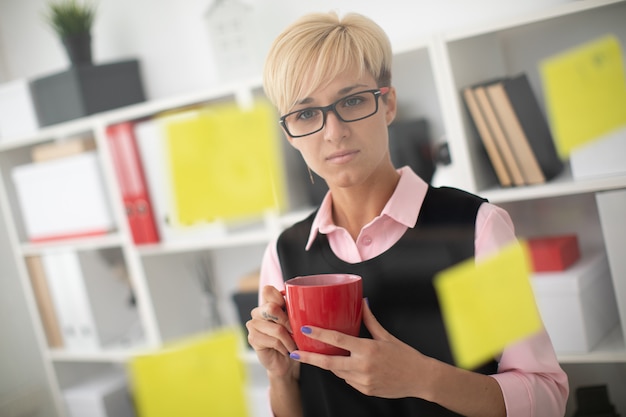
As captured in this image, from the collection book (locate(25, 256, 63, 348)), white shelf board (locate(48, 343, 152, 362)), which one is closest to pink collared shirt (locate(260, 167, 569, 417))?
white shelf board (locate(48, 343, 152, 362))

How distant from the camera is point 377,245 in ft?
2.16

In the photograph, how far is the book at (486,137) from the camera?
1000 millimetres

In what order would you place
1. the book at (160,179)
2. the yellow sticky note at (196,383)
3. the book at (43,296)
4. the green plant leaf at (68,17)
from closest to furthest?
the yellow sticky note at (196,383), the book at (160,179), the green plant leaf at (68,17), the book at (43,296)

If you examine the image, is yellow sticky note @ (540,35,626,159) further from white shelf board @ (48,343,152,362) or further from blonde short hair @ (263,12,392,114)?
white shelf board @ (48,343,152,362)

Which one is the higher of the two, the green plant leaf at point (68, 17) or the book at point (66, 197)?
the green plant leaf at point (68, 17)

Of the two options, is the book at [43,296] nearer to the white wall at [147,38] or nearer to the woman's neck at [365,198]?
the white wall at [147,38]

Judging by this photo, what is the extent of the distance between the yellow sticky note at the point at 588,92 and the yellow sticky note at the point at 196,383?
1.61ft

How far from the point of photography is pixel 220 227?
1.29 metres

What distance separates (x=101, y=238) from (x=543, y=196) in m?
1.02

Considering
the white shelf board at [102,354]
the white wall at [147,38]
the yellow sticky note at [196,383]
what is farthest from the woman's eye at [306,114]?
the white shelf board at [102,354]

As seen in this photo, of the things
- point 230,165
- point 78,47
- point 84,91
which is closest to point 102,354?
point 84,91

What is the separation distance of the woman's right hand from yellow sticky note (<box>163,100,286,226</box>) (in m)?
0.27

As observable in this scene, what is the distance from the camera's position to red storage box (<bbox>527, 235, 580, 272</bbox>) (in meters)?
0.99

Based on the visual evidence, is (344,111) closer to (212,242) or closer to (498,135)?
(498,135)
